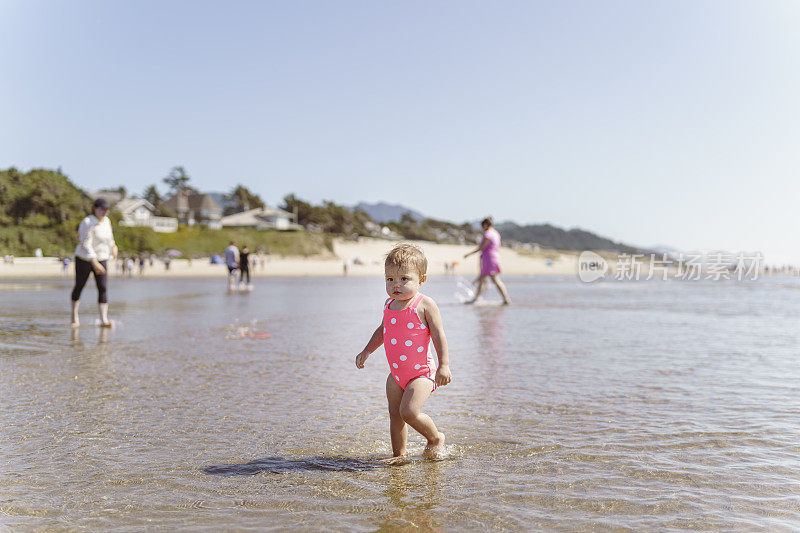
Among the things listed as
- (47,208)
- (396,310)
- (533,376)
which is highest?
(47,208)

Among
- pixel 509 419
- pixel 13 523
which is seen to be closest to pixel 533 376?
pixel 509 419

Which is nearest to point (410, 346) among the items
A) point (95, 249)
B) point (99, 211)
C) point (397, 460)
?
point (397, 460)

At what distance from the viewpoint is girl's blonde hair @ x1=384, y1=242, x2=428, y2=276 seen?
384 centimetres

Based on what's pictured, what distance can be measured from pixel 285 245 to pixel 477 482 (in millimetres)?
85019

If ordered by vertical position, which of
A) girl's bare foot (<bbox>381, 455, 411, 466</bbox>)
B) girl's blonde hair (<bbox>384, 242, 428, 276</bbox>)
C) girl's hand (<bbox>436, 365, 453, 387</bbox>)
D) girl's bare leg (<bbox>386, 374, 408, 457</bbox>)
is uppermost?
girl's blonde hair (<bbox>384, 242, 428, 276</bbox>)

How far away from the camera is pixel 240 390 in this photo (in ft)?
19.2

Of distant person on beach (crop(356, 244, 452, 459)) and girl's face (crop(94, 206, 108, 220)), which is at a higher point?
girl's face (crop(94, 206, 108, 220))

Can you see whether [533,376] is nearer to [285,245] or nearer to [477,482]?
[477,482]

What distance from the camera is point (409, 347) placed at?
3906mm

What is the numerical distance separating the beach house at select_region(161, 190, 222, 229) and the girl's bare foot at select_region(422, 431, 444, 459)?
119 meters

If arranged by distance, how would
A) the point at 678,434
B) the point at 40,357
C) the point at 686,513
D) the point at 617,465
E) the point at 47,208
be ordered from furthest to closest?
the point at 47,208, the point at 40,357, the point at 678,434, the point at 617,465, the point at 686,513

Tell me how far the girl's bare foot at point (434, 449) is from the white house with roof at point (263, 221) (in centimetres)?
10942

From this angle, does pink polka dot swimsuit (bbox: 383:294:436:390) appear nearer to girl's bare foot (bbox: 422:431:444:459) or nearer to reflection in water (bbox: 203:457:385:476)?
girl's bare foot (bbox: 422:431:444:459)

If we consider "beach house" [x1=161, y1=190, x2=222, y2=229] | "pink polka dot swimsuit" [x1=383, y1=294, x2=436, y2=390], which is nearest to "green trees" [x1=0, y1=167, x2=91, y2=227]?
"beach house" [x1=161, y1=190, x2=222, y2=229]
